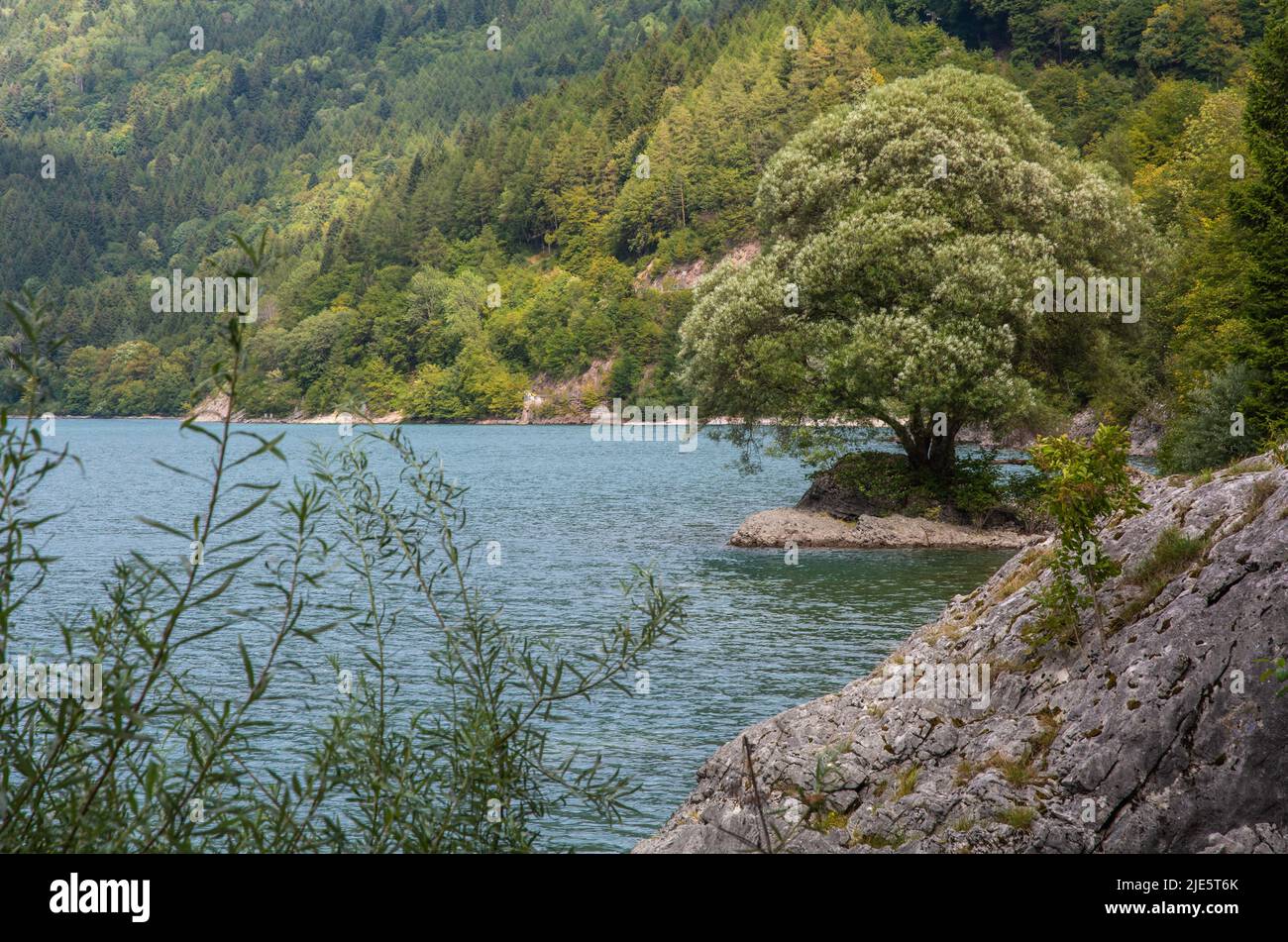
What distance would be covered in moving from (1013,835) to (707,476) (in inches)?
2604

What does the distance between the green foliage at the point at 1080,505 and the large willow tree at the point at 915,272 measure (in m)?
25.5

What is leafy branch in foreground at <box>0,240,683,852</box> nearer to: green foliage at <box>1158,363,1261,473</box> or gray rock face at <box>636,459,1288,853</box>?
gray rock face at <box>636,459,1288,853</box>

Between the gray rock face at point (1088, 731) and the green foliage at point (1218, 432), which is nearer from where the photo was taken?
the gray rock face at point (1088, 731)

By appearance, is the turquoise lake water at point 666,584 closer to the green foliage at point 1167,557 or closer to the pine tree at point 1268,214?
the green foliage at point 1167,557

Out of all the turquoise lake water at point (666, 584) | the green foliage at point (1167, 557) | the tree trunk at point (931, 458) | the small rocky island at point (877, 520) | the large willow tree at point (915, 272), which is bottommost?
the turquoise lake water at point (666, 584)

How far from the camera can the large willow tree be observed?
39.9m

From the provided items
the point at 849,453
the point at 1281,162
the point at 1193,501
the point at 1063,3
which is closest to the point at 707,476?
the point at 849,453

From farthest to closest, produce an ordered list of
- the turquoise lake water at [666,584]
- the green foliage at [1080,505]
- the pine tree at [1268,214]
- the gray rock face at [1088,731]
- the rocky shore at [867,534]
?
the rocky shore at [867,534] < the pine tree at [1268,214] < the turquoise lake water at [666,584] < the green foliage at [1080,505] < the gray rock face at [1088,731]

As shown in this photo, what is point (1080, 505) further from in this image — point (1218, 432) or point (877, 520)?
point (877, 520)

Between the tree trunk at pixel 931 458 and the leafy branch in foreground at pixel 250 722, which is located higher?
the tree trunk at pixel 931 458

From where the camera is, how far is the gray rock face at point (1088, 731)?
1071 cm

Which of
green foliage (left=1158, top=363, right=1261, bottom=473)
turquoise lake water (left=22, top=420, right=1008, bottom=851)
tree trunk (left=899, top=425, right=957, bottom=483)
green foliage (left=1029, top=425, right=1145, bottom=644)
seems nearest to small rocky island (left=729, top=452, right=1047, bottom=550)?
tree trunk (left=899, top=425, right=957, bottom=483)

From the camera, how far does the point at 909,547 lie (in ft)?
136

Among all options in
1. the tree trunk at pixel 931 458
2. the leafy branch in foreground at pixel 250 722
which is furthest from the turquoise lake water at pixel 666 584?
the tree trunk at pixel 931 458
